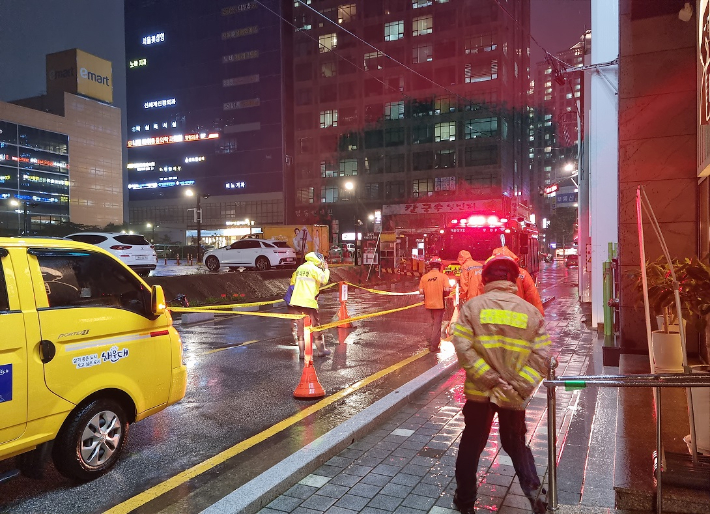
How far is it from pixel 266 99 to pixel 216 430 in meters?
87.0

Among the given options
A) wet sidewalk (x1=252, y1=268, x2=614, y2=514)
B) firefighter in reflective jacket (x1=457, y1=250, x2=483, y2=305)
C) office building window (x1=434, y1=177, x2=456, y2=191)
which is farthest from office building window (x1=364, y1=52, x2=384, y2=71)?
wet sidewalk (x1=252, y1=268, x2=614, y2=514)

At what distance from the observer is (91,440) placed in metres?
4.54

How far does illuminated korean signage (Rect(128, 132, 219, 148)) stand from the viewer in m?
93.1

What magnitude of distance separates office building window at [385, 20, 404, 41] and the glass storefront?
6193 cm

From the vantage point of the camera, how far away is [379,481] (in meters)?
4.44

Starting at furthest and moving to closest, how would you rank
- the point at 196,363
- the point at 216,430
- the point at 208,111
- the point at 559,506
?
the point at 208,111 → the point at 196,363 → the point at 216,430 → the point at 559,506

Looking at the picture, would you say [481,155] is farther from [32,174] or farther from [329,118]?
[32,174]

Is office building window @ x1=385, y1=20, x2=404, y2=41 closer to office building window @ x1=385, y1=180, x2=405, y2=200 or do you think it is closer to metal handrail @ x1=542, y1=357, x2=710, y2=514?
office building window @ x1=385, y1=180, x2=405, y2=200

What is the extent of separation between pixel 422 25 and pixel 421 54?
4089mm

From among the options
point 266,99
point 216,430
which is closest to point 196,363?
point 216,430

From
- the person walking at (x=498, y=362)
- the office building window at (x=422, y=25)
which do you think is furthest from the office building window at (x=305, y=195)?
the person walking at (x=498, y=362)

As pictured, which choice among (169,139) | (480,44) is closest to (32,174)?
(169,139)

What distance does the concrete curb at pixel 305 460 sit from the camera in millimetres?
3943

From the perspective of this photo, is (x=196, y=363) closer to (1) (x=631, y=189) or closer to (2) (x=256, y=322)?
(2) (x=256, y=322)
